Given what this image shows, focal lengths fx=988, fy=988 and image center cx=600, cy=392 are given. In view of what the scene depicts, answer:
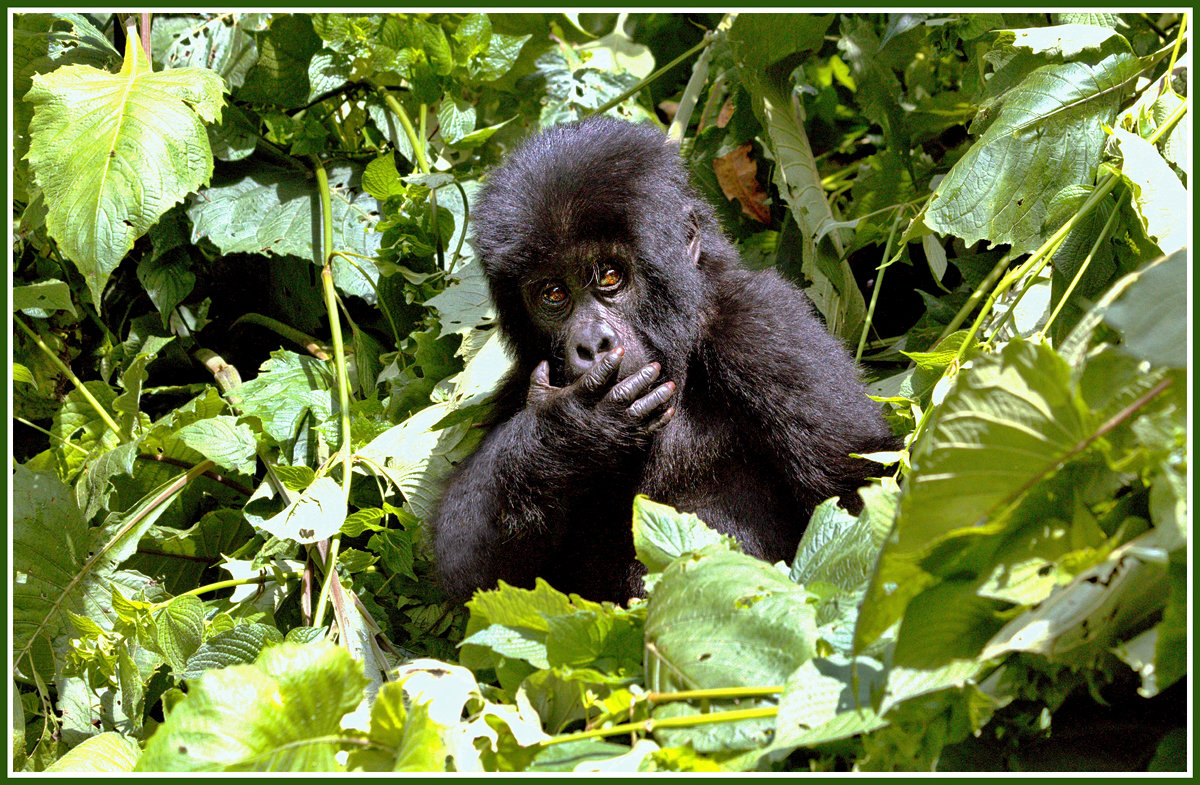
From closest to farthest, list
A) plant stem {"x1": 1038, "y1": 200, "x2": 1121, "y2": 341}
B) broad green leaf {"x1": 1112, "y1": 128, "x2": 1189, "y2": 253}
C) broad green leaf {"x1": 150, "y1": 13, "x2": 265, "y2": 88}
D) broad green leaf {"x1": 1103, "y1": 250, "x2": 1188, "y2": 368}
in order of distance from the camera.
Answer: broad green leaf {"x1": 1103, "y1": 250, "x2": 1188, "y2": 368}
broad green leaf {"x1": 1112, "y1": 128, "x2": 1189, "y2": 253}
plant stem {"x1": 1038, "y1": 200, "x2": 1121, "y2": 341}
broad green leaf {"x1": 150, "y1": 13, "x2": 265, "y2": 88}

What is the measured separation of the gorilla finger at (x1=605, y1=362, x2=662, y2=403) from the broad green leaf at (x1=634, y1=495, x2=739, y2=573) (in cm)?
73

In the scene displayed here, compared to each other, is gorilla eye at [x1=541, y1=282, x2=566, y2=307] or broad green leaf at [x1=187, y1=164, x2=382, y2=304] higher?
broad green leaf at [x1=187, y1=164, x2=382, y2=304]

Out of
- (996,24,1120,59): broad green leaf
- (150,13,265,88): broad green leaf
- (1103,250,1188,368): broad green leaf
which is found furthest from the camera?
(150,13,265,88): broad green leaf

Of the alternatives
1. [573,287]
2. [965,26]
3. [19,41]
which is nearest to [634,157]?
[573,287]

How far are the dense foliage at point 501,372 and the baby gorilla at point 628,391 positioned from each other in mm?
270

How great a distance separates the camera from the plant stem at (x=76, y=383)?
9.25ft

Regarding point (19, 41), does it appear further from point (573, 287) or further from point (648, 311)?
point (648, 311)

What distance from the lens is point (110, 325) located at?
10.7 ft

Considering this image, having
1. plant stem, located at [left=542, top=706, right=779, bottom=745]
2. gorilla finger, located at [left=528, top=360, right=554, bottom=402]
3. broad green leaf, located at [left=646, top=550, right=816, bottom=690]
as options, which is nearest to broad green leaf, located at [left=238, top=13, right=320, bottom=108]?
gorilla finger, located at [left=528, top=360, right=554, bottom=402]

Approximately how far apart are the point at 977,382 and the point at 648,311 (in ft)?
4.63

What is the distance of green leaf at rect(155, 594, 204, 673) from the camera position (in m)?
2.11

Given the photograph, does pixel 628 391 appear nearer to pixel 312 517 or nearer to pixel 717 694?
pixel 312 517

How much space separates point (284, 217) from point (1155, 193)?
96.2 inches

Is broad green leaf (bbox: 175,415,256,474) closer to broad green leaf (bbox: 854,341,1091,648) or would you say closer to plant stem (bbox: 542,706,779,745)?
plant stem (bbox: 542,706,779,745)
